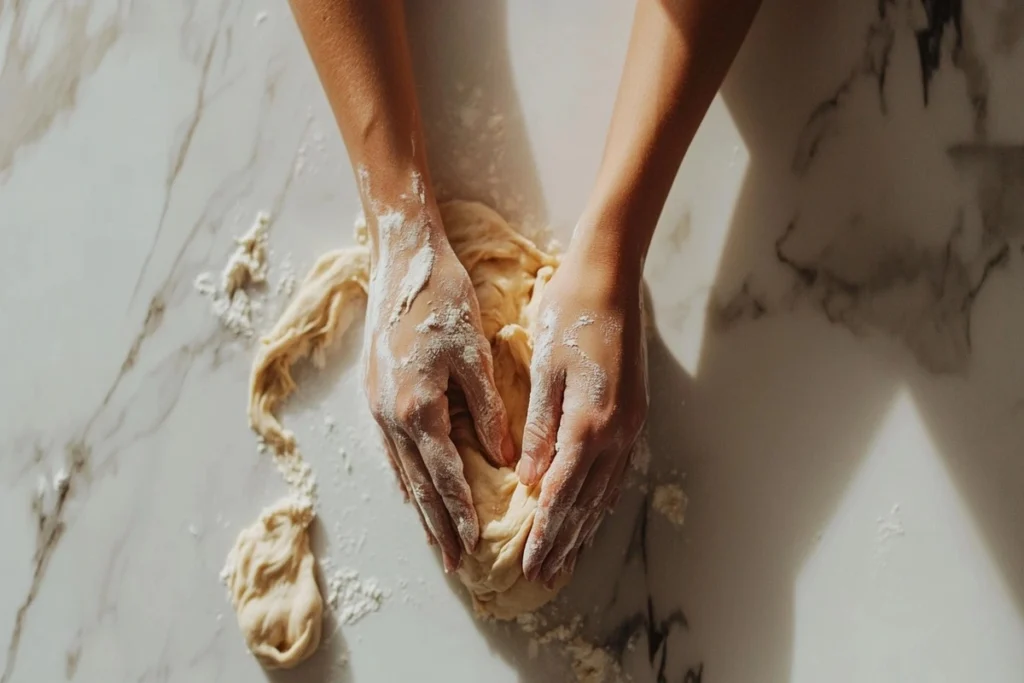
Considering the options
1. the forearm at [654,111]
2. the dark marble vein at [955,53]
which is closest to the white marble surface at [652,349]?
the dark marble vein at [955,53]

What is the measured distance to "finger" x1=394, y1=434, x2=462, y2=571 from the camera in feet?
2.81

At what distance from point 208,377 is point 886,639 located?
2.87 ft

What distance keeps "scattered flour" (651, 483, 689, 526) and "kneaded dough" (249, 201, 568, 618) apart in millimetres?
148

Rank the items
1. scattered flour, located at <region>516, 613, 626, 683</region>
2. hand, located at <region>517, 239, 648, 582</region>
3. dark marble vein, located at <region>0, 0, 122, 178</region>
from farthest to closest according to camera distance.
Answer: dark marble vein, located at <region>0, 0, 122, 178</region> < scattered flour, located at <region>516, 613, 626, 683</region> < hand, located at <region>517, 239, 648, 582</region>

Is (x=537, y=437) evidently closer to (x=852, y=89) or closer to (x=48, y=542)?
(x=852, y=89)

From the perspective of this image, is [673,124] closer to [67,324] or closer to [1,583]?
[67,324]

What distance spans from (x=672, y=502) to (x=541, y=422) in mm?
225

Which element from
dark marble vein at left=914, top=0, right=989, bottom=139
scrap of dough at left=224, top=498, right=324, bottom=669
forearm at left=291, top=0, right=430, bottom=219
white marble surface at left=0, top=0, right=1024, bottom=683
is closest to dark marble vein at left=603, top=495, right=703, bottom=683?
white marble surface at left=0, top=0, right=1024, bottom=683

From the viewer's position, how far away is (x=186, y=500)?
3.30ft

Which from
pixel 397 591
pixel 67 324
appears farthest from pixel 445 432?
pixel 67 324

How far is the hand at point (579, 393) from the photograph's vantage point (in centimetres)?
82

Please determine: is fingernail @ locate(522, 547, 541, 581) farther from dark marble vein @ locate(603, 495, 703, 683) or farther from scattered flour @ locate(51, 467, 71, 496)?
scattered flour @ locate(51, 467, 71, 496)

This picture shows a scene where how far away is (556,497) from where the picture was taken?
2.72ft

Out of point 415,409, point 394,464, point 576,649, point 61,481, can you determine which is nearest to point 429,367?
point 415,409
